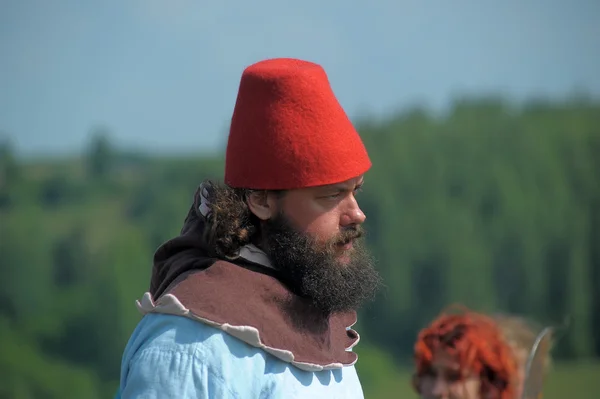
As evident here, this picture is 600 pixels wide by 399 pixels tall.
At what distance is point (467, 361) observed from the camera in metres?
3.10

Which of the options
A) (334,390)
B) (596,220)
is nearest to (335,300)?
(334,390)

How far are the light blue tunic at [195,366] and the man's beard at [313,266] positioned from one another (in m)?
0.19

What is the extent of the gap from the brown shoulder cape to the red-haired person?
1287 mm

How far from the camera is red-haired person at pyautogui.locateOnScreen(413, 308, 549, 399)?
10.2ft

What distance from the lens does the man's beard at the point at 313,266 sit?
1820 millimetres

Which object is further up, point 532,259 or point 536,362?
point 536,362

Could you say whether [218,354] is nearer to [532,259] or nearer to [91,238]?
[91,238]

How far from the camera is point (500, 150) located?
5.81 m

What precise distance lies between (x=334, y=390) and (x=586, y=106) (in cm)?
482

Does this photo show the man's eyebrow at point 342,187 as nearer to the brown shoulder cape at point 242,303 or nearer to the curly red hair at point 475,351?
the brown shoulder cape at point 242,303

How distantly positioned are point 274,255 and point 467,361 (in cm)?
151

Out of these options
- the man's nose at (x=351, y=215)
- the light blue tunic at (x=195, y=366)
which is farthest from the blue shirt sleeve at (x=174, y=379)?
the man's nose at (x=351, y=215)

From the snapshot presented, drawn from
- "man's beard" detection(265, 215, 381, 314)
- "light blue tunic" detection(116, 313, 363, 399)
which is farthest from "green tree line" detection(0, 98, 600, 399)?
"light blue tunic" detection(116, 313, 363, 399)

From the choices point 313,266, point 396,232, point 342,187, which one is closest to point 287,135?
point 342,187
